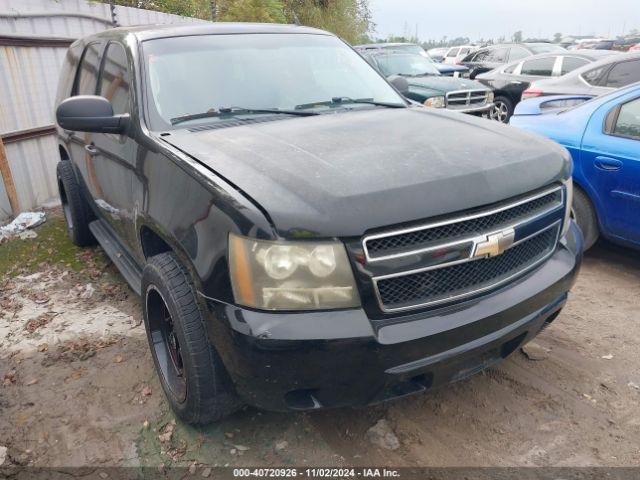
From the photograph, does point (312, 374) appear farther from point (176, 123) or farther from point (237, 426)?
point (176, 123)

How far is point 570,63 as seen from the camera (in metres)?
9.80

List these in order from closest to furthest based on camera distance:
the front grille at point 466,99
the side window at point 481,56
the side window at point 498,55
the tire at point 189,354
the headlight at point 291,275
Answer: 1. the headlight at point 291,275
2. the tire at point 189,354
3. the front grille at point 466,99
4. the side window at point 498,55
5. the side window at point 481,56

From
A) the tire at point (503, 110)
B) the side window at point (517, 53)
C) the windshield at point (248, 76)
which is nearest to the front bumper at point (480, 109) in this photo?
the tire at point (503, 110)

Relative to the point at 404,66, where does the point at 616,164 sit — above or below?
above

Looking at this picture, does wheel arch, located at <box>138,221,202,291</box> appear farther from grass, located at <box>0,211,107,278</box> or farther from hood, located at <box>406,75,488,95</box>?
hood, located at <box>406,75,488,95</box>

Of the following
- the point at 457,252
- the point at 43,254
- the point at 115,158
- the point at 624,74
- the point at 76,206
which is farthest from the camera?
the point at 624,74

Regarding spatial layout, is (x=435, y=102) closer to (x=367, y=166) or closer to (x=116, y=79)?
(x=116, y=79)

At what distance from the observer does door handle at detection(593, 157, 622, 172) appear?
3.69m

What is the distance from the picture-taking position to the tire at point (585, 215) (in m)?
3.97

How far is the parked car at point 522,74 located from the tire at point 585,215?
255 inches

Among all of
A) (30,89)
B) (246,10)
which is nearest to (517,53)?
(246,10)

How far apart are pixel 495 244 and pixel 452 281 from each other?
0.23m

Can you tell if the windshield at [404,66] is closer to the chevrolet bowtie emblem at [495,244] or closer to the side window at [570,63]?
the side window at [570,63]

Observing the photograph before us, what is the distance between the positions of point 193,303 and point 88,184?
7.47 ft
